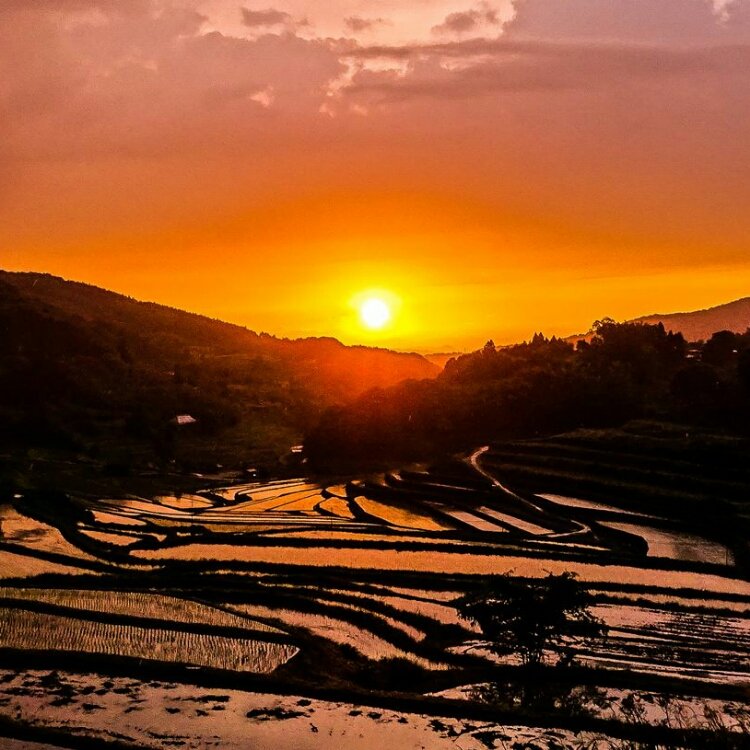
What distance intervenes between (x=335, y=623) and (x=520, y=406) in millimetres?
83373

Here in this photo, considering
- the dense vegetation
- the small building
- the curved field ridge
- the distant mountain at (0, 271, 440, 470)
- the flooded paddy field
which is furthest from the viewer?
the small building

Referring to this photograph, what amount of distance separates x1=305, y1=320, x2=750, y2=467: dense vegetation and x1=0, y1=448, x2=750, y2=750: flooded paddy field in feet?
134

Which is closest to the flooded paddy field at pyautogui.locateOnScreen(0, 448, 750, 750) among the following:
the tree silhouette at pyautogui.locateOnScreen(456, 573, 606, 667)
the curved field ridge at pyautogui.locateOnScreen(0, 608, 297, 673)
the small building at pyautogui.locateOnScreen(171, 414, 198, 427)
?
the curved field ridge at pyautogui.locateOnScreen(0, 608, 297, 673)

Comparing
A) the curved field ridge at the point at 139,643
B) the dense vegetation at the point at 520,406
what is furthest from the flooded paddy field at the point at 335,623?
the dense vegetation at the point at 520,406

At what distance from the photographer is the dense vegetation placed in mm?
109625

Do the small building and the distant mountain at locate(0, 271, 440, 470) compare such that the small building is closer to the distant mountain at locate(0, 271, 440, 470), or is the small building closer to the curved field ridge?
the distant mountain at locate(0, 271, 440, 470)

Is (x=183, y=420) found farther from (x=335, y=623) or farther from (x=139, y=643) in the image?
(x=139, y=643)

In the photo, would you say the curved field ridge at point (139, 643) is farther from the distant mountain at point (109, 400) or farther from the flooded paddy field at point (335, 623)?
the distant mountain at point (109, 400)

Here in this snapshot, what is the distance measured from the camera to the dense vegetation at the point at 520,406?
109625 mm

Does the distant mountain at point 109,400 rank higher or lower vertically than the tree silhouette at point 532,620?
higher

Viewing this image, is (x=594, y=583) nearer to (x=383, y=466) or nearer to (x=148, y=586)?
(x=148, y=586)

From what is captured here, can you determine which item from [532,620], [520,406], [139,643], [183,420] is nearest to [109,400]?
[183,420]

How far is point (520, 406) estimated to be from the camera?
11900 cm

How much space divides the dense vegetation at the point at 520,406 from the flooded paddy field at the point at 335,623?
1611 inches
